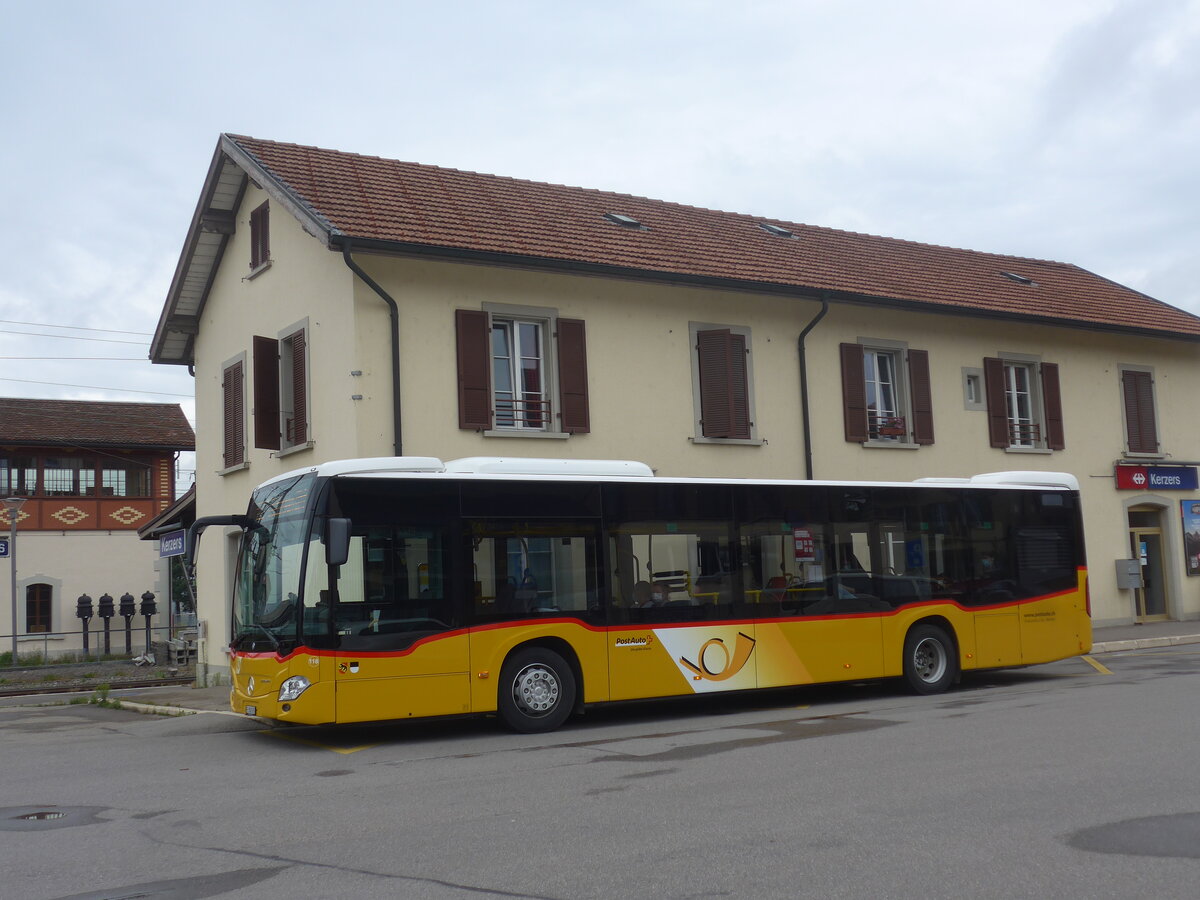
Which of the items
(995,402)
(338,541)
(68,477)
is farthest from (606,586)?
(68,477)

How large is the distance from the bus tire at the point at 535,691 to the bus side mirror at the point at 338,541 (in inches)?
83.9

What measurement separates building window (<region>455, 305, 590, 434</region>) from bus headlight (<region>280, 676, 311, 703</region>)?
6911mm

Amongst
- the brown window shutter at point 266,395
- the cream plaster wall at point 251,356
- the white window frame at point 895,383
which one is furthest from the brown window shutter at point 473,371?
the white window frame at point 895,383

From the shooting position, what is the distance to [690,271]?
19.2 metres

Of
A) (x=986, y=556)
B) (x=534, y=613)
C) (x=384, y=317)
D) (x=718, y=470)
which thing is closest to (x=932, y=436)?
(x=718, y=470)

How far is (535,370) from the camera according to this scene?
18.3 metres

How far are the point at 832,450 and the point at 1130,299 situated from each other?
10.3 m

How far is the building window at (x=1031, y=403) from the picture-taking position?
23430 millimetres

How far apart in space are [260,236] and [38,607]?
2185 centimetres

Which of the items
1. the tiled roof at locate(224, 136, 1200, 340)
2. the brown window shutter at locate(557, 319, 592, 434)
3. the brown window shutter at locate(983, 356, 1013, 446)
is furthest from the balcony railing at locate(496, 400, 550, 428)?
the brown window shutter at locate(983, 356, 1013, 446)

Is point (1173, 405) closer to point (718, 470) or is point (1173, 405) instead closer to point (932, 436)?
point (932, 436)

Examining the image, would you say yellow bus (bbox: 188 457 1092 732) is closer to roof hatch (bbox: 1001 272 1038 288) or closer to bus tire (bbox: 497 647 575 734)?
bus tire (bbox: 497 647 575 734)

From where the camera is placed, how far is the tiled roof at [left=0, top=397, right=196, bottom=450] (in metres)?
37.6

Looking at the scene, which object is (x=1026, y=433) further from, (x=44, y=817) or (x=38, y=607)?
(x=38, y=607)
